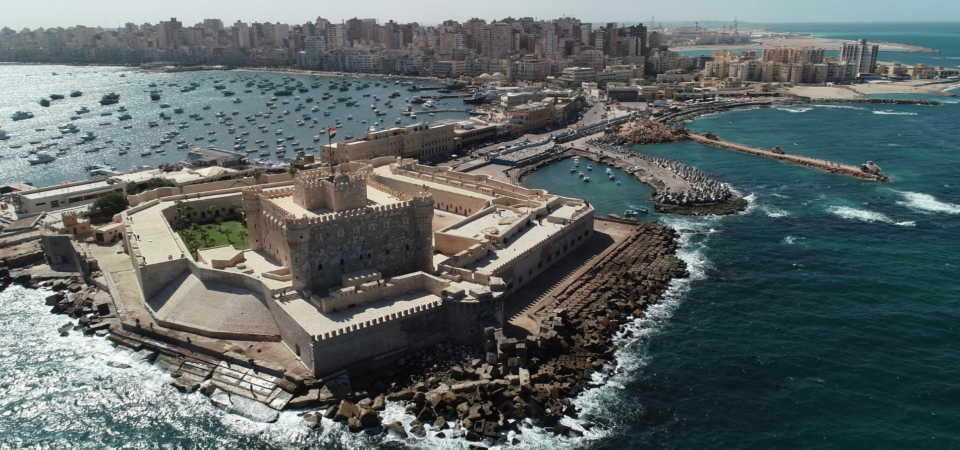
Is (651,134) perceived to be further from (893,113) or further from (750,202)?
(893,113)

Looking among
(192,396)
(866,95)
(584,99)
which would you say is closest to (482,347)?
(192,396)

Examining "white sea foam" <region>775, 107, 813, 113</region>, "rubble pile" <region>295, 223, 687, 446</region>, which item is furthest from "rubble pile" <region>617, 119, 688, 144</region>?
"rubble pile" <region>295, 223, 687, 446</region>

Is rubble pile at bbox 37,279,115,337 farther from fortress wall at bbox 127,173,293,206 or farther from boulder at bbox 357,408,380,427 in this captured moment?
boulder at bbox 357,408,380,427

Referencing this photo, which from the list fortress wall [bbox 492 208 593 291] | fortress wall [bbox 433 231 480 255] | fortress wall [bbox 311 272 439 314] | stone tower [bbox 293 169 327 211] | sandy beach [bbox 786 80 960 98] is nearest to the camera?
fortress wall [bbox 311 272 439 314]

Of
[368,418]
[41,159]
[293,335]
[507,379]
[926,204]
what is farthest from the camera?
[41,159]

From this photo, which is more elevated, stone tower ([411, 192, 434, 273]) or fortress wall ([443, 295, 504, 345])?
stone tower ([411, 192, 434, 273])

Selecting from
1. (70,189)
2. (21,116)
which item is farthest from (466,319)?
(21,116)
